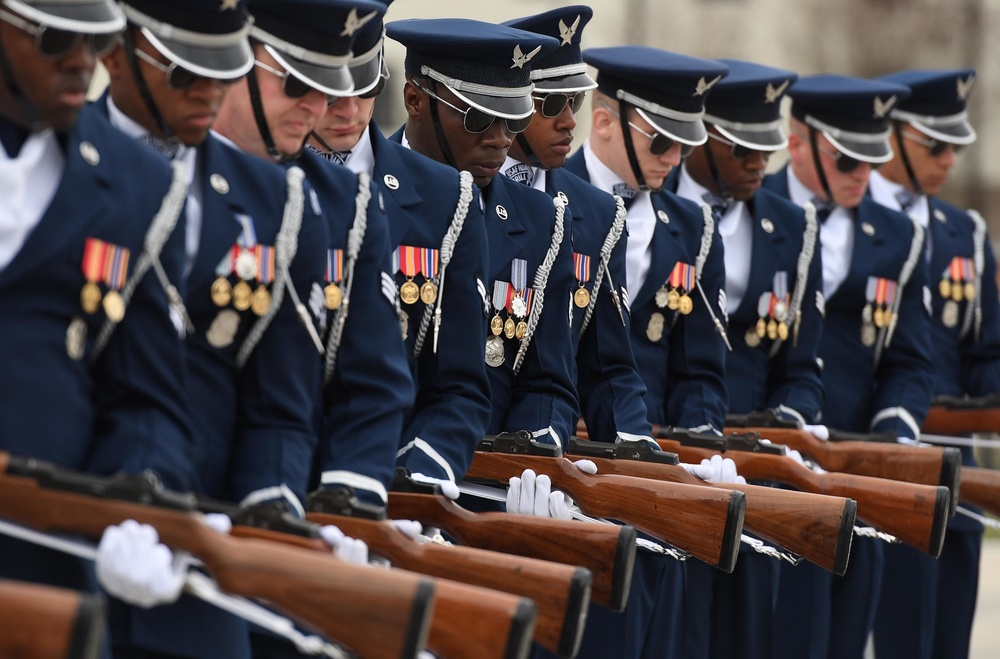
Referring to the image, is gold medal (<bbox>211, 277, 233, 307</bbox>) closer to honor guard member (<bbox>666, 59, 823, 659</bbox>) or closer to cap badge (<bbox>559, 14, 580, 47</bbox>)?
cap badge (<bbox>559, 14, 580, 47</bbox>)

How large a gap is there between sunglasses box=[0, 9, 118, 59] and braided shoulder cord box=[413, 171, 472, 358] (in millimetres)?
1967

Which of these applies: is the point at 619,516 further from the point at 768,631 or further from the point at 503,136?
the point at 768,631

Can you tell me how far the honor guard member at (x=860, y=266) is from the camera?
9070mm

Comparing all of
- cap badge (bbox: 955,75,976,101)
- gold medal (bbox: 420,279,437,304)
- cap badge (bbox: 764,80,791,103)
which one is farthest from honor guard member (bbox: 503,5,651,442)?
cap badge (bbox: 955,75,976,101)

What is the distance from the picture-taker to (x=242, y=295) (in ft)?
14.7

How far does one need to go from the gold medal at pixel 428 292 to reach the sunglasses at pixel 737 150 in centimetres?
291

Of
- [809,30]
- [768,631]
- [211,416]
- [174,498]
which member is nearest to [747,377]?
[768,631]

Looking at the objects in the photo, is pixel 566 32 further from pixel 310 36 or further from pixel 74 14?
pixel 74 14

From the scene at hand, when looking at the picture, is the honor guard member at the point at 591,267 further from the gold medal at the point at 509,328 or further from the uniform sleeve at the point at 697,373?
the uniform sleeve at the point at 697,373

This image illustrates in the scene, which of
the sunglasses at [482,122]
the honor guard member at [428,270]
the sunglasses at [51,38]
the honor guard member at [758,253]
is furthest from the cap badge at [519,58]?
the sunglasses at [51,38]

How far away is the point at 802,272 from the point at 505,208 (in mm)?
2500

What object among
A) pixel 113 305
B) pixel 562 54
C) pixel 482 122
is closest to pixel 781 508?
pixel 482 122

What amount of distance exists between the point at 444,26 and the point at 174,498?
3006mm

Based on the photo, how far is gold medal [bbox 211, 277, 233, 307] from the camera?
443 centimetres
